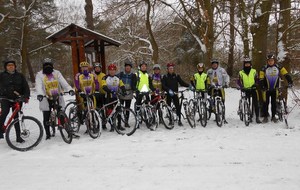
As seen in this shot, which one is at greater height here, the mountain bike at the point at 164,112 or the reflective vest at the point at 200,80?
the reflective vest at the point at 200,80

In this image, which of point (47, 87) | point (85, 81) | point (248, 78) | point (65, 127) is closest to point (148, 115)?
point (85, 81)

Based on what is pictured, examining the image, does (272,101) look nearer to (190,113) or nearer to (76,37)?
(190,113)

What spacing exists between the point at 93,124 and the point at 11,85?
6.69 ft

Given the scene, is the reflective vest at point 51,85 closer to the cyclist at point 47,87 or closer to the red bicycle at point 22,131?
the cyclist at point 47,87

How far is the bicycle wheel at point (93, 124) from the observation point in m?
7.59

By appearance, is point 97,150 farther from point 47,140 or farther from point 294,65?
point 294,65

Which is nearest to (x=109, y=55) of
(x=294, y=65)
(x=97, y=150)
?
(x=294, y=65)

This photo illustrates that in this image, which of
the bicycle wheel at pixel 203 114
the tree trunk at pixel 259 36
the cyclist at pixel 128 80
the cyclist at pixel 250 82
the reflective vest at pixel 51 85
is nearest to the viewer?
the reflective vest at pixel 51 85

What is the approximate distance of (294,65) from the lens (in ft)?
43.3

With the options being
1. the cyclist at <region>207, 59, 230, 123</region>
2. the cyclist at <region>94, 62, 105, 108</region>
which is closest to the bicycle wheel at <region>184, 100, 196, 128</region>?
the cyclist at <region>207, 59, 230, 123</region>

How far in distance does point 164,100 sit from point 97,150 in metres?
2.88

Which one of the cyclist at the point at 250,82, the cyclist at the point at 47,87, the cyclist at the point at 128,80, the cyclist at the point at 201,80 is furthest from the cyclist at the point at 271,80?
the cyclist at the point at 47,87

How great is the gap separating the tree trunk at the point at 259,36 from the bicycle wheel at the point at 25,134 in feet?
23.1


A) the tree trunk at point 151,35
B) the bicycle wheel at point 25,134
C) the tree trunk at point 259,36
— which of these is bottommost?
the bicycle wheel at point 25,134
